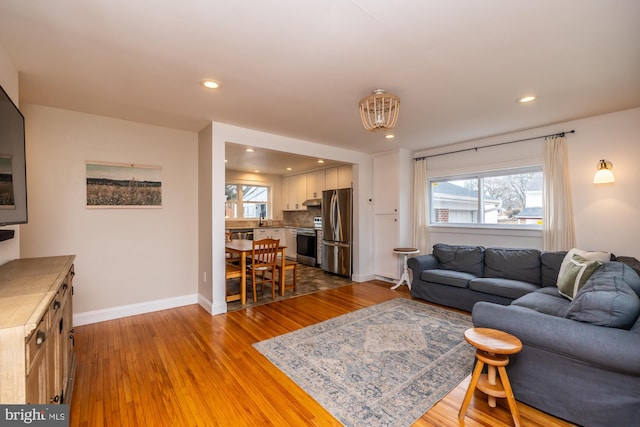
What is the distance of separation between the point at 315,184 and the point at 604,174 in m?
5.16

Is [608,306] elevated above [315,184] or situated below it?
below

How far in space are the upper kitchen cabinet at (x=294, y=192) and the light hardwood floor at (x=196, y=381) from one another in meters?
4.39

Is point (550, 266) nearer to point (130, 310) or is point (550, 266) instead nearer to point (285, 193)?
point (130, 310)

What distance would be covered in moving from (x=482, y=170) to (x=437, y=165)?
2.53ft

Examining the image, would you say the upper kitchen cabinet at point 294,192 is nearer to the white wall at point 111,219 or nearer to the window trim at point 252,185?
the window trim at point 252,185

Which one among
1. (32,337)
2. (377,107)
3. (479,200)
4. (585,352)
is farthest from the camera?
(479,200)

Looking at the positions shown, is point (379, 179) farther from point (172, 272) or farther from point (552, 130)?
point (172, 272)

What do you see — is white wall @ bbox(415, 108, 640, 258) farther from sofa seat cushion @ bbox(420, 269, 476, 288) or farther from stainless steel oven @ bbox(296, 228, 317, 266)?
→ stainless steel oven @ bbox(296, 228, 317, 266)

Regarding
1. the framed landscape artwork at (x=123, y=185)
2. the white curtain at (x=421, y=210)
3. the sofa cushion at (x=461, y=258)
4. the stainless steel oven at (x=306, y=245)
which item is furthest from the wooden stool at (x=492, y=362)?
the stainless steel oven at (x=306, y=245)

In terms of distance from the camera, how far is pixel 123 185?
3.50m

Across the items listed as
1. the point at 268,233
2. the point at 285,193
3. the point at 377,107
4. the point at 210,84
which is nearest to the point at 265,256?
the point at 210,84

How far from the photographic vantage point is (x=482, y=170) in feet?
14.4

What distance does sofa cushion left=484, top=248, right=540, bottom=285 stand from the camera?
347 cm

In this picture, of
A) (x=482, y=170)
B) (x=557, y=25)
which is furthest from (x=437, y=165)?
(x=557, y=25)
